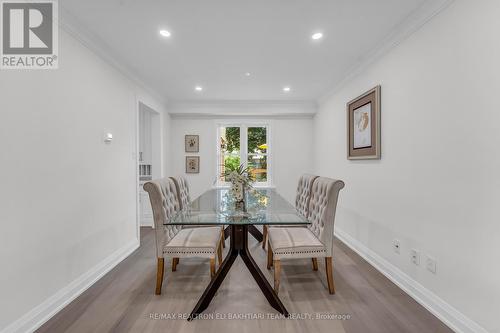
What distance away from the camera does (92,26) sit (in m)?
2.15

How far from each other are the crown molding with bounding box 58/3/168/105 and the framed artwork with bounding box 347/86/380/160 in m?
2.96

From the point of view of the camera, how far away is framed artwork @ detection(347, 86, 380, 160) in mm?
2588

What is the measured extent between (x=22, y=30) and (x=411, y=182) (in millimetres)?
3331

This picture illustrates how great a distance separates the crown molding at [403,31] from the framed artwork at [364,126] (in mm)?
355

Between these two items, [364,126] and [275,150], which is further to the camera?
[275,150]

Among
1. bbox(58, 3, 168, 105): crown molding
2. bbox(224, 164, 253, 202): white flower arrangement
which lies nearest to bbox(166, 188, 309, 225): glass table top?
bbox(224, 164, 253, 202): white flower arrangement


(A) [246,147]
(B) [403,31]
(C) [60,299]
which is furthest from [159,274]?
(A) [246,147]

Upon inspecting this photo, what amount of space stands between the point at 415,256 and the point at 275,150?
326cm

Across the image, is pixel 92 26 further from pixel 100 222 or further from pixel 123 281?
pixel 123 281

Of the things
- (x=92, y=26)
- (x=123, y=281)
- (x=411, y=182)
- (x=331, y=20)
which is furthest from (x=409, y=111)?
(x=123, y=281)

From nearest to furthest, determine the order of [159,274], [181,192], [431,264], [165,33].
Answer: [431,264] < [159,274] < [165,33] < [181,192]

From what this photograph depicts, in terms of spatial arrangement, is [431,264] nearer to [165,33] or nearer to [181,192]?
[181,192]

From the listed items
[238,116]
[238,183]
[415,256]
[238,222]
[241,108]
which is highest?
[241,108]

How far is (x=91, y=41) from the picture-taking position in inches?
91.0
